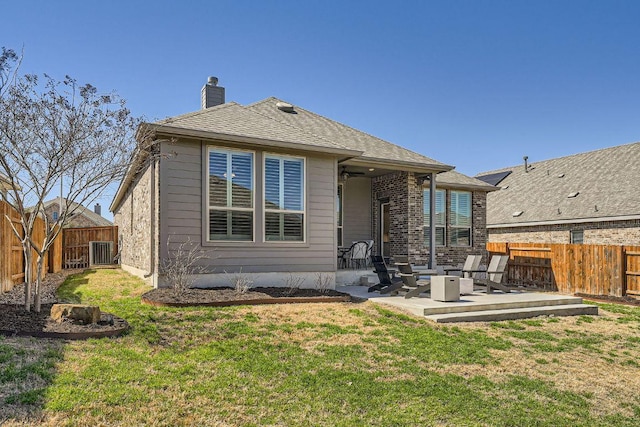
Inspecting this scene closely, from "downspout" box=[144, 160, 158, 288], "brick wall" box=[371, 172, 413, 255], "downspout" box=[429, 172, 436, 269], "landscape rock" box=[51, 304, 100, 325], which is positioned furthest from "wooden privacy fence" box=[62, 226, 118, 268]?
"landscape rock" box=[51, 304, 100, 325]

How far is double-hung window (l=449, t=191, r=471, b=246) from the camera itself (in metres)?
14.8

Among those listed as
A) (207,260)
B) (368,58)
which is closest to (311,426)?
(207,260)

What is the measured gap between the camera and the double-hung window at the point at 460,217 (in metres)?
14.8

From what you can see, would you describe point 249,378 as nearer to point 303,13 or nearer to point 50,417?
point 50,417

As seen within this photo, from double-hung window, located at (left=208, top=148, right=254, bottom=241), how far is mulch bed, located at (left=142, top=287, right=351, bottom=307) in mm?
1293

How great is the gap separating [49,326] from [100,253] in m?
13.4

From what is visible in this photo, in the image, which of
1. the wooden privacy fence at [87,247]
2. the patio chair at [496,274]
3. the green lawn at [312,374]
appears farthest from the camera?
the wooden privacy fence at [87,247]

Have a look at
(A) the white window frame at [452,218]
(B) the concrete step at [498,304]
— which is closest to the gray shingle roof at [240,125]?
(B) the concrete step at [498,304]

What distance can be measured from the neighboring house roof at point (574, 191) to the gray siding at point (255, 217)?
42.0 ft

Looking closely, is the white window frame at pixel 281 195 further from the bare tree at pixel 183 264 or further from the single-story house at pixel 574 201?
the single-story house at pixel 574 201

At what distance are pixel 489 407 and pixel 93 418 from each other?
11.2 ft

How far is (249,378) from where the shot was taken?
436 cm

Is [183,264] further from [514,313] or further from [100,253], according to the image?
[100,253]

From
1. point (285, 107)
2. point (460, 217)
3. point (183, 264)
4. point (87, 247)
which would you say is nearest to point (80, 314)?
point (183, 264)
